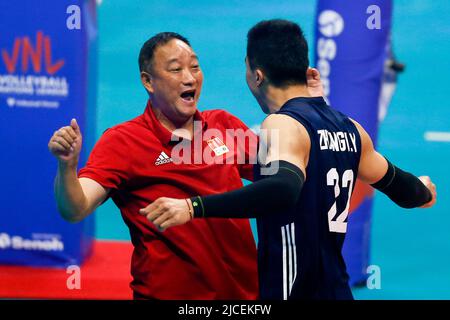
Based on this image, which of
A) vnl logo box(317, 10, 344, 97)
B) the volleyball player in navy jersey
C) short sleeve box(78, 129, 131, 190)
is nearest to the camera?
the volleyball player in navy jersey

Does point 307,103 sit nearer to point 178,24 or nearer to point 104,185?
point 104,185

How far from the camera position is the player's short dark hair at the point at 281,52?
11.9ft

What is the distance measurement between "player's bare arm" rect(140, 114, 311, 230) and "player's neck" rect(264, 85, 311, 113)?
10.9 inches

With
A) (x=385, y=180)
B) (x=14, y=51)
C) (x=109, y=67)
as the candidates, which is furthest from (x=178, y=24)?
(x=385, y=180)

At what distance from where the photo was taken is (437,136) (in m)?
8.88

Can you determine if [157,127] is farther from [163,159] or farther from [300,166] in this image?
[300,166]

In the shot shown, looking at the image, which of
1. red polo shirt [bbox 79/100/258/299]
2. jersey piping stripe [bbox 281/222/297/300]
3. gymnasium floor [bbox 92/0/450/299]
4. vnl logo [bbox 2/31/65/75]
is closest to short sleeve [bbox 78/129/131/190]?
red polo shirt [bbox 79/100/258/299]

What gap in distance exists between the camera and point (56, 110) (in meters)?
6.24

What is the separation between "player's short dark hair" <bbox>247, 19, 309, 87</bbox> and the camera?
3.63 metres

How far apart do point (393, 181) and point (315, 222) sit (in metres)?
0.59

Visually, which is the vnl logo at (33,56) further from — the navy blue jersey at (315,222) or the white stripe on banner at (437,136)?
the white stripe on banner at (437,136)

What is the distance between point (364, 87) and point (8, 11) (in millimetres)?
2453

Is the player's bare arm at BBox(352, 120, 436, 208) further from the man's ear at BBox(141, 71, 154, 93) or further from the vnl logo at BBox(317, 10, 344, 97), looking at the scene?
the vnl logo at BBox(317, 10, 344, 97)

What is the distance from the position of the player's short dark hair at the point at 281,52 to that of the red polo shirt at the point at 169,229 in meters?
0.53
